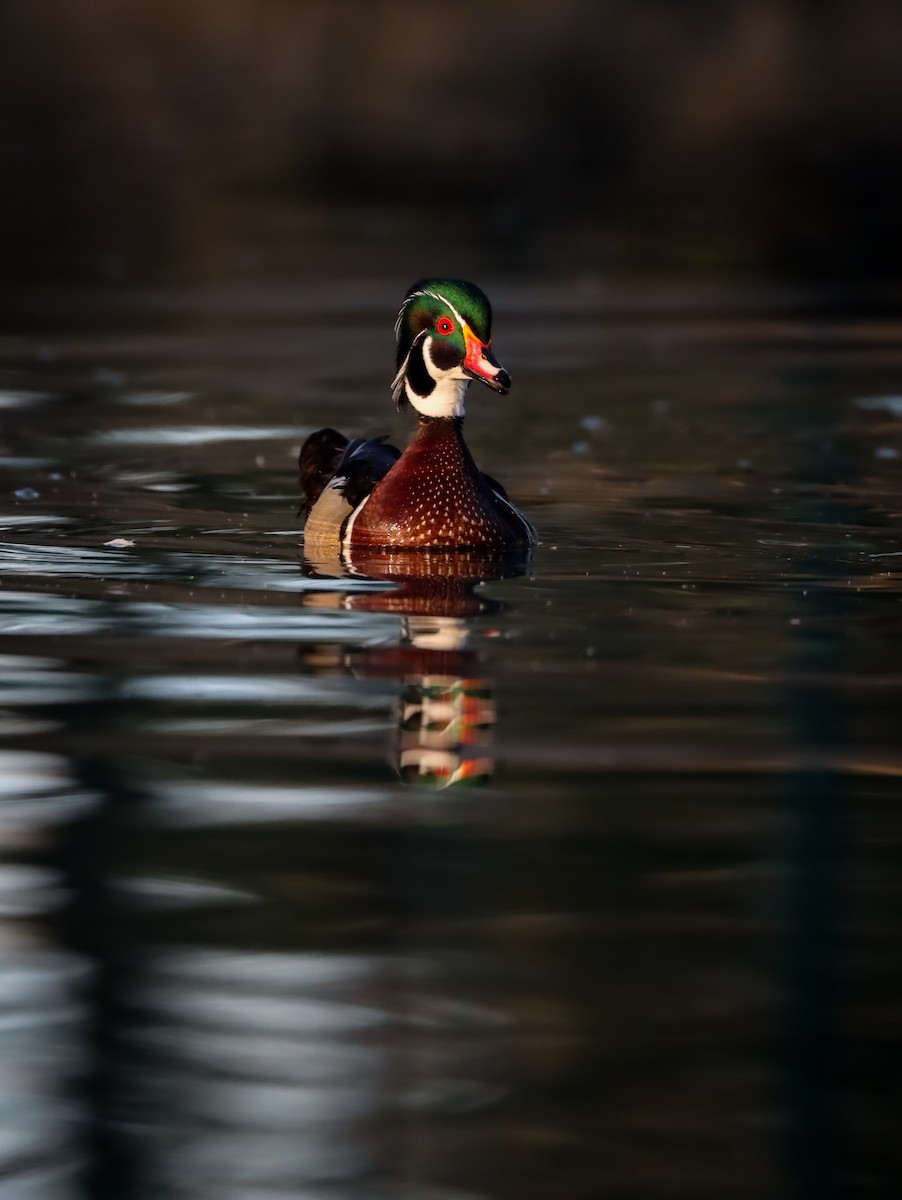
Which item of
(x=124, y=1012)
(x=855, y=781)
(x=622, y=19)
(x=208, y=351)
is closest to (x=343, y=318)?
(x=208, y=351)

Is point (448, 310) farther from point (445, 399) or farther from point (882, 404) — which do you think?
point (882, 404)

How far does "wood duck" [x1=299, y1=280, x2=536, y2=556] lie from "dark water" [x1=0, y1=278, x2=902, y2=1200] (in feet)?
0.77

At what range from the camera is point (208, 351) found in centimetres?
1642

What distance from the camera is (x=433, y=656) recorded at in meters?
7.13

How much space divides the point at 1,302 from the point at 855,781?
578 inches

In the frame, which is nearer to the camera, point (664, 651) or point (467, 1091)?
point (467, 1091)

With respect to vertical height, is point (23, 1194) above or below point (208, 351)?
below

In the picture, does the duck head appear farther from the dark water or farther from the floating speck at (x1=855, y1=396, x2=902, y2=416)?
the floating speck at (x1=855, y1=396, x2=902, y2=416)

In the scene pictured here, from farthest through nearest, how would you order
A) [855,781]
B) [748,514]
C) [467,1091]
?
[748,514], [855,781], [467,1091]

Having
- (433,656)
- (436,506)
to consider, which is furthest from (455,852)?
(436,506)

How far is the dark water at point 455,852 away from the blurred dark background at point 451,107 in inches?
754

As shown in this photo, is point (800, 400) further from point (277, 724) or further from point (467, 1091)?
point (467, 1091)

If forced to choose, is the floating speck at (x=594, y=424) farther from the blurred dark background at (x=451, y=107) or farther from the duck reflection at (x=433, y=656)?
the blurred dark background at (x=451, y=107)

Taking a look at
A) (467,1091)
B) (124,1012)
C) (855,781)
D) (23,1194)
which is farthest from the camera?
(855,781)
